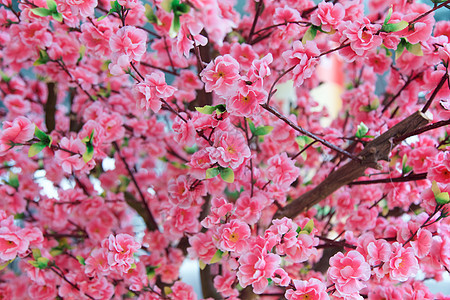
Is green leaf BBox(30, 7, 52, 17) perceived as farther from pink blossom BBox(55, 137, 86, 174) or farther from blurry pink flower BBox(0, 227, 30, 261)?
blurry pink flower BBox(0, 227, 30, 261)

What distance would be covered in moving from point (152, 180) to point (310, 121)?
0.50m

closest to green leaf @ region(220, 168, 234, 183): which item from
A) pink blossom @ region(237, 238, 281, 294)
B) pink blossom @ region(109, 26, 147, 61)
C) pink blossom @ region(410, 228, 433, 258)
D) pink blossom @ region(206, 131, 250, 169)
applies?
pink blossom @ region(206, 131, 250, 169)

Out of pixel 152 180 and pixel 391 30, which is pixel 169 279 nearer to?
pixel 152 180

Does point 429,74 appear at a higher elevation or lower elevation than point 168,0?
lower

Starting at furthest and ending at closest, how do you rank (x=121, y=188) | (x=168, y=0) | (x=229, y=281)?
(x=121, y=188), (x=229, y=281), (x=168, y=0)

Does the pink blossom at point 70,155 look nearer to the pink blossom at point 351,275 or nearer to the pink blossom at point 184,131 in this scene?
the pink blossom at point 184,131

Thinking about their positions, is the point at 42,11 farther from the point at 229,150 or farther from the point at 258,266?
the point at 258,266

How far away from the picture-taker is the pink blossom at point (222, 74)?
47 centimetres

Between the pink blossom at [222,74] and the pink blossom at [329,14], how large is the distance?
0.68 feet

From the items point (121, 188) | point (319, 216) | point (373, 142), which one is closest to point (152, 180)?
point (121, 188)

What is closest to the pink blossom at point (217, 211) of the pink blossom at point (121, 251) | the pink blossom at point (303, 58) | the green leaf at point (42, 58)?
the pink blossom at point (121, 251)

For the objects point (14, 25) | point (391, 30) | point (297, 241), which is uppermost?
point (391, 30)

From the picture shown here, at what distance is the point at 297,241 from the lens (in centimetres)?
56

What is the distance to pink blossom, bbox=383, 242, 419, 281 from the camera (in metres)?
0.53
